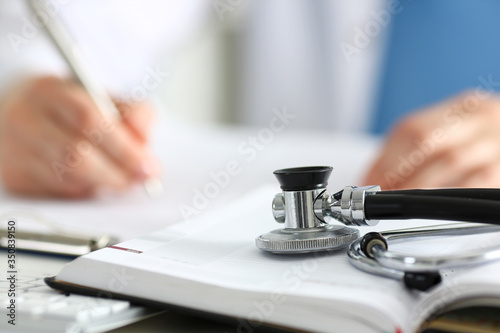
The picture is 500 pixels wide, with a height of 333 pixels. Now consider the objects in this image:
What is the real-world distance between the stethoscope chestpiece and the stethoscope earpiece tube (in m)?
0.03

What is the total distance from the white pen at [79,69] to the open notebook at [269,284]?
1.58ft

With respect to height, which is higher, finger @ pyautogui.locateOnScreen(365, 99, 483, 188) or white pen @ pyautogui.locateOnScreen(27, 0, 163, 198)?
white pen @ pyautogui.locateOnScreen(27, 0, 163, 198)

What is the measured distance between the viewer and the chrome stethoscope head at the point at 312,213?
43cm

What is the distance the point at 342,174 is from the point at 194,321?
56 centimetres

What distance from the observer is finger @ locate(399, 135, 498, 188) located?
0.77m

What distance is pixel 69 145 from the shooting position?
3.23 feet

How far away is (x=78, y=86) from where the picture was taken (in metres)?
1.02

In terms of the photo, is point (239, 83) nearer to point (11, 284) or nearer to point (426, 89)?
point (426, 89)

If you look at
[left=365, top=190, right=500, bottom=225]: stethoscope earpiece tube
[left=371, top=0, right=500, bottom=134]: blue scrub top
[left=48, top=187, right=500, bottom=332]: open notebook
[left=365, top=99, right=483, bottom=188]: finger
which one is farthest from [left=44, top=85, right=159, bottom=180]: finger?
[left=371, top=0, right=500, bottom=134]: blue scrub top

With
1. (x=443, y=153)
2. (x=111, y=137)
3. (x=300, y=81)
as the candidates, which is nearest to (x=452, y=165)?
(x=443, y=153)

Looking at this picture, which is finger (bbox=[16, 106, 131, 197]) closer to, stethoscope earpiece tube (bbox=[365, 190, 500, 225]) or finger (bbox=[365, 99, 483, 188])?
finger (bbox=[365, 99, 483, 188])

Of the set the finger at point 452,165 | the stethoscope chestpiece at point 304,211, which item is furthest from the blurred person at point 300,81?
the stethoscope chestpiece at point 304,211

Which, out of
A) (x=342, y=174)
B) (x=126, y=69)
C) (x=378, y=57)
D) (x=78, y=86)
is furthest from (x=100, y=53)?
(x=378, y=57)

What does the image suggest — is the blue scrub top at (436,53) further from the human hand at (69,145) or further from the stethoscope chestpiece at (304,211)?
the stethoscope chestpiece at (304,211)
